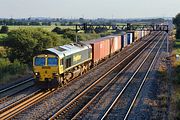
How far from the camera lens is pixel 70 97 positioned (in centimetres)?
2308

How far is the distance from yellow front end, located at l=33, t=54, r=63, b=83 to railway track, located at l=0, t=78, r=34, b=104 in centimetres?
192

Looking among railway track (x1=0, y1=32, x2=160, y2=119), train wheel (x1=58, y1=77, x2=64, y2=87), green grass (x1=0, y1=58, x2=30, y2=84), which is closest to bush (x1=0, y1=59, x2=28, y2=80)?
green grass (x1=0, y1=58, x2=30, y2=84)

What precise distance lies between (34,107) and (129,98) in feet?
21.0

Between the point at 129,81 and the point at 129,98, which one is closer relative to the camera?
the point at 129,98

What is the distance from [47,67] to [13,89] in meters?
3.38

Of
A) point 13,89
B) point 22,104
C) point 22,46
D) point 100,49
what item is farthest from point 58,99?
point 100,49

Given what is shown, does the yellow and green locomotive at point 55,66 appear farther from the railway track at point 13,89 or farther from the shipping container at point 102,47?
the shipping container at point 102,47

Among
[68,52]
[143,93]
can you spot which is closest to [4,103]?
[68,52]

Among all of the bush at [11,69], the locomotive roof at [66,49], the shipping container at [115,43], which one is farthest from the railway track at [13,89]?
the shipping container at [115,43]

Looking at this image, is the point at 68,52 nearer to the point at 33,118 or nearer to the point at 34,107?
the point at 34,107

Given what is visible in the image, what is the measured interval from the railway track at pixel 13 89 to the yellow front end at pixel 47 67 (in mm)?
1922

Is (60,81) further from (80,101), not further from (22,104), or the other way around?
(22,104)

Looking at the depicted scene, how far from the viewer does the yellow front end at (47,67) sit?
24.6m

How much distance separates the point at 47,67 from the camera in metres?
24.7
